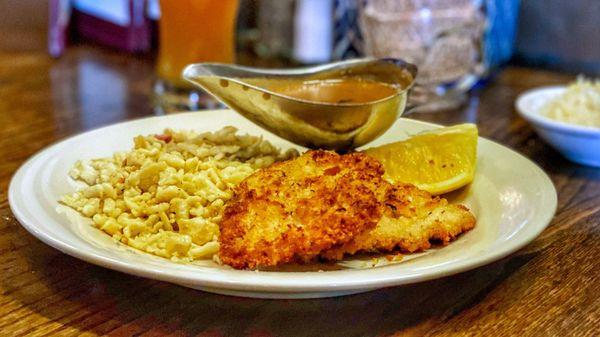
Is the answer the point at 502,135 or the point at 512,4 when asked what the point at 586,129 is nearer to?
the point at 502,135

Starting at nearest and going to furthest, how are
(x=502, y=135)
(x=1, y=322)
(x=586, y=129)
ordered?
(x=1, y=322), (x=586, y=129), (x=502, y=135)

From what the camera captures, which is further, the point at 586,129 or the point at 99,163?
the point at 586,129

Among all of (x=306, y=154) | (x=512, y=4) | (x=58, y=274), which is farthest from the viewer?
(x=512, y=4)

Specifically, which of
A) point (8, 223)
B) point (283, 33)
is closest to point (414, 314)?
point (8, 223)

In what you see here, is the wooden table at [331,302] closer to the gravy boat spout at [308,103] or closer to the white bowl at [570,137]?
the white bowl at [570,137]

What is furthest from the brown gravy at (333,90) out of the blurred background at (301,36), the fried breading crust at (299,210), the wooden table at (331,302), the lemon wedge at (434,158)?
the blurred background at (301,36)

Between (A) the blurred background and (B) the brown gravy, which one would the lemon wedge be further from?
Result: (A) the blurred background

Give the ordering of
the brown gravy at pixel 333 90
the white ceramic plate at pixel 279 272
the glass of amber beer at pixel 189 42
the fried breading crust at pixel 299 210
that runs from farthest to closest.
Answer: the glass of amber beer at pixel 189 42
the brown gravy at pixel 333 90
the fried breading crust at pixel 299 210
the white ceramic plate at pixel 279 272
